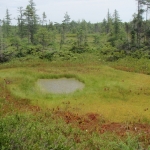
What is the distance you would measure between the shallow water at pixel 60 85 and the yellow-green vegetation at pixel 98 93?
0.72 meters

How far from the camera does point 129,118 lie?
1848 cm

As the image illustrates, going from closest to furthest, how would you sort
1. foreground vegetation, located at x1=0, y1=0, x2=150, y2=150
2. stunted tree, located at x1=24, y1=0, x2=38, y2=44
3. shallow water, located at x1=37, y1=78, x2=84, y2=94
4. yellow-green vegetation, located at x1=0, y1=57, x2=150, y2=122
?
foreground vegetation, located at x1=0, y1=0, x2=150, y2=150
yellow-green vegetation, located at x1=0, y1=57, x2=150, y2=122
shallow water, located at x1=37, y1=78, x2=84, y2=94
stunted tree, located at x1=24, y1=0, x2=38, y2=44

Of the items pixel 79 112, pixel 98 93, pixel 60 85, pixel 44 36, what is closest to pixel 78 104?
pixel 79 112

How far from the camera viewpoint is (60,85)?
27.0 meters

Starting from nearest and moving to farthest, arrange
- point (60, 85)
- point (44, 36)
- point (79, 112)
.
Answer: point (79, 112), point (60, 85), point (44, 36)

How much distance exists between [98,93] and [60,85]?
529 cm

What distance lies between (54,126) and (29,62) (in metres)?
25.2

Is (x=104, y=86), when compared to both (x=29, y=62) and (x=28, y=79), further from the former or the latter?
(x=29, y=62)

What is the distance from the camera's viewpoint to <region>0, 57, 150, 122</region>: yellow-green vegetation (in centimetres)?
1992

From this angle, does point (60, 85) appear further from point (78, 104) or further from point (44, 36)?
point (44, 36)

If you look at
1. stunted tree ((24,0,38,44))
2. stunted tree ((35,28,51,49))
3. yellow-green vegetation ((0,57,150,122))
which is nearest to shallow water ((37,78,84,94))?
yellow-green vegetation ((0,57,150,122))

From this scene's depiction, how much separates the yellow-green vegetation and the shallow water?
0.72 m

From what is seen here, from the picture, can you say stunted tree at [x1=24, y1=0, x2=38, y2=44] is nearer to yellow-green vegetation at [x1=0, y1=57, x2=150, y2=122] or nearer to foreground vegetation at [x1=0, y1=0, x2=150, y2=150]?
foreground vegetation at [x1=0, y1=0, x2=150, y2=150]

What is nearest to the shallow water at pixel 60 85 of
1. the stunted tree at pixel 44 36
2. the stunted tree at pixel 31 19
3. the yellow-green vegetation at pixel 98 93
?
the yellow-green vegetation at pixel 98 93
